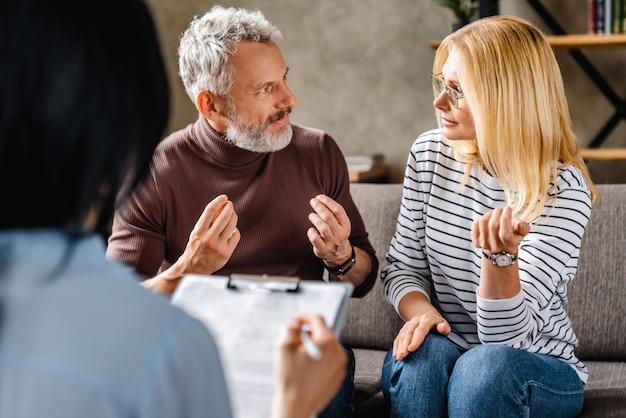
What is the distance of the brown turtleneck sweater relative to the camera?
69.7 inches

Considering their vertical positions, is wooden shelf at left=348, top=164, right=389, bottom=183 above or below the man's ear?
below

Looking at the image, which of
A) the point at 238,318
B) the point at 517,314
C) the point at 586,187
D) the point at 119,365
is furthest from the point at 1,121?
the point at 586,187

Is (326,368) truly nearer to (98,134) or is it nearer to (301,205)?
(98,134)

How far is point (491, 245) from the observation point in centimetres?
144

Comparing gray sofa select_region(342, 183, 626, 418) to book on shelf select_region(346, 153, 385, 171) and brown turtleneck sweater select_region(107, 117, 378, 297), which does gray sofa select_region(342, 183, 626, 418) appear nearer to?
brown turtleneck sweater select_region(107, 117, 378, 297)

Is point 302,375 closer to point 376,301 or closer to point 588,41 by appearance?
point 376,301

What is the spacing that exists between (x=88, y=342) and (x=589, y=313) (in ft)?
5.06

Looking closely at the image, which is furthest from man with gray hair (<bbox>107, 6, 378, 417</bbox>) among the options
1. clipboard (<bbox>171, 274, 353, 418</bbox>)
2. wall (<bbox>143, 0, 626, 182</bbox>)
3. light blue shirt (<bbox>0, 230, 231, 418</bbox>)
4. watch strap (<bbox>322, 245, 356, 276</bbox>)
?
wall (<bbox>143, 0, 626, 182</bbox>)

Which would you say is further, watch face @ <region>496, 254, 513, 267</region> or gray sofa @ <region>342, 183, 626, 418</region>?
gray sofa @ <region>342, 183, 626, 418</region>

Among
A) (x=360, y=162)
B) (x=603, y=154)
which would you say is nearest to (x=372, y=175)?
(x=360, y=162)

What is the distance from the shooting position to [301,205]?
5.97 feet

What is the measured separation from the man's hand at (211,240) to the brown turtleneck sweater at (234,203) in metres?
0.17

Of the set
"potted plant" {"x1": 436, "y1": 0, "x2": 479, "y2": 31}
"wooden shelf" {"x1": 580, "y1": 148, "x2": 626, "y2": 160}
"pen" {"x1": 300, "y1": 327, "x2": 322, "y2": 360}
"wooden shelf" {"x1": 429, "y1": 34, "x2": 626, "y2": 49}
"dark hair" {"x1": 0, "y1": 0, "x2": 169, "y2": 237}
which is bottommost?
"wooden shelf" {"x1": 580, "y1": 148, "x2": 626, "y2": 160}

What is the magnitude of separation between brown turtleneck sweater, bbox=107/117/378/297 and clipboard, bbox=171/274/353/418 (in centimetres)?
64
